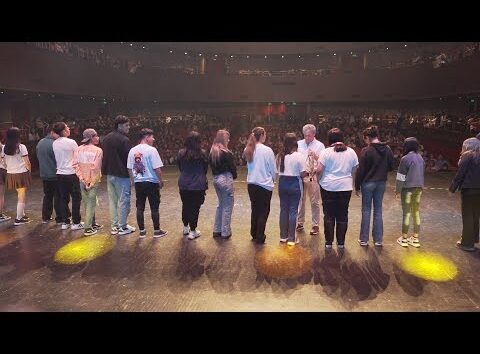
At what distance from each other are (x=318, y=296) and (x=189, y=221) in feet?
8.09

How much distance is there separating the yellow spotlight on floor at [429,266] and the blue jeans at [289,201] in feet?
4.82

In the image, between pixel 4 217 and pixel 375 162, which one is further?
pixel 4 217

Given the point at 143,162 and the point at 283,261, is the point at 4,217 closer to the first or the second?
the point at 143,162

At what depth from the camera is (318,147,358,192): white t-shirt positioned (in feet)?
15.5

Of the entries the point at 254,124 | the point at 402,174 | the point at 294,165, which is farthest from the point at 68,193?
the point at 254,124

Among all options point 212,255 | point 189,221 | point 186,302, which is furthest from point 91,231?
point 186,302

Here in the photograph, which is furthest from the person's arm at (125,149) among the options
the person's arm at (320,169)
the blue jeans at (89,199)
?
the person's arm at (320,169)

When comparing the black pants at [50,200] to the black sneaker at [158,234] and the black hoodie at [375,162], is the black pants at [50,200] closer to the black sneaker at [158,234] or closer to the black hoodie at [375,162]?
the black sneaker at [158,234]

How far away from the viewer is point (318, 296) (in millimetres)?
3756

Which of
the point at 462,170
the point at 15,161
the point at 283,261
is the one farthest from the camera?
the point at 15,161

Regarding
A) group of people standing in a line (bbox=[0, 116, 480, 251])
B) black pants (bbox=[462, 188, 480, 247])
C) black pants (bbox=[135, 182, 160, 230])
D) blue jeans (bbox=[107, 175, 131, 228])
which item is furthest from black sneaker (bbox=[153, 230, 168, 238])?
black pants (bbox=[462, 188, 480, 247])

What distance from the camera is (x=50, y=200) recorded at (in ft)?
20.5

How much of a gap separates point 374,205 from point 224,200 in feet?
6.97

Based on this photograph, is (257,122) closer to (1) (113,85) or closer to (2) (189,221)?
(1) (113,85)
